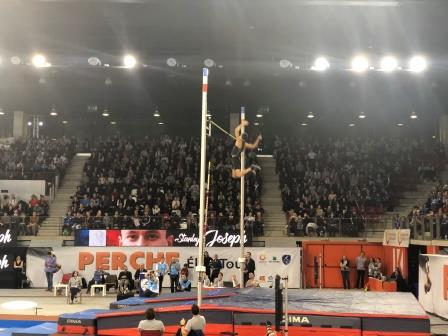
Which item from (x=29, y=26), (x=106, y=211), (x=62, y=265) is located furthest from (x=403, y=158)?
(x=29, y=26)

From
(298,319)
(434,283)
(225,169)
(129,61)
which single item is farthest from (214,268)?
(298,319)

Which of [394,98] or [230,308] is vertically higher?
[394,98]

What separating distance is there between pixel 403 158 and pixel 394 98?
3.93 meters

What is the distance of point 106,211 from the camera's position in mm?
28438

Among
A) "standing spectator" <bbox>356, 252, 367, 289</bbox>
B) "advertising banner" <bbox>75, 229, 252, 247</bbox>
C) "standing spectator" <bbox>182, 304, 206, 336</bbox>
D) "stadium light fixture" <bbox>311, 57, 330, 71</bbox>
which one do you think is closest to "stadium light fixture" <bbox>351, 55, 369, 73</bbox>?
"stadium light fixture" <bbox>311, 57, 330, 71</bbox>

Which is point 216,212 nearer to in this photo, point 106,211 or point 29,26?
point 106,211

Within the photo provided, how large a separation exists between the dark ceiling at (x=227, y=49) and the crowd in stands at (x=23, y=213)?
19.8ft

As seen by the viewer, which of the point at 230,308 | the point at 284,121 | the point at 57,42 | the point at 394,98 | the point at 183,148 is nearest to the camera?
the point at 230,308

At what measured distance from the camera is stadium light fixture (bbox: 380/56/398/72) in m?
23.4

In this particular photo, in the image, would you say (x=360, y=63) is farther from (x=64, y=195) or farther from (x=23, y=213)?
(x=64, y=195)

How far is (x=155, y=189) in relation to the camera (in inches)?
1196

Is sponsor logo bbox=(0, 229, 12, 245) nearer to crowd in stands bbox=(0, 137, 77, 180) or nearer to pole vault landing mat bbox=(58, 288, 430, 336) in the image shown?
crowd in stands bbox=(0, 137, 77, 180)

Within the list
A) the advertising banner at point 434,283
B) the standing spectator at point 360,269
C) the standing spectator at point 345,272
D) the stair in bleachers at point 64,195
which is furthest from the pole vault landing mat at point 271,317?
the stair in bleachers at point 64,195

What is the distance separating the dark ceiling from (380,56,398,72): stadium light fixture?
36 centimetres
